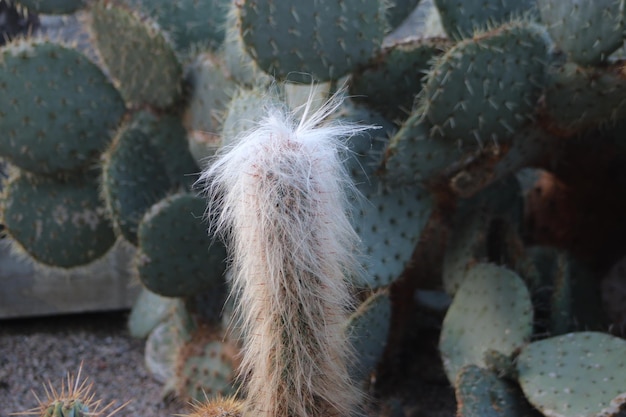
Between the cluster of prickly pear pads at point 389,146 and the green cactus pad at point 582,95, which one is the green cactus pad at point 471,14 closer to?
the cluster of prickly pear pads at point 389,146

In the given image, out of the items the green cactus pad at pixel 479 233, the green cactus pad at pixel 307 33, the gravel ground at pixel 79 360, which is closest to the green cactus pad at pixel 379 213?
the green cactus pad at pixel 307 33

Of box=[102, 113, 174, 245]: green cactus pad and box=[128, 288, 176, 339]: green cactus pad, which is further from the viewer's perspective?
box=[128, 288, 176, 339]: green cactus pad

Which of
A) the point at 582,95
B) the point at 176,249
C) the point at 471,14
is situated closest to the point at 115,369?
the point at 176,249

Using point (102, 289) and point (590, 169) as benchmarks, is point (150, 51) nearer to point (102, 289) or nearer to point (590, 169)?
point (102, 289)

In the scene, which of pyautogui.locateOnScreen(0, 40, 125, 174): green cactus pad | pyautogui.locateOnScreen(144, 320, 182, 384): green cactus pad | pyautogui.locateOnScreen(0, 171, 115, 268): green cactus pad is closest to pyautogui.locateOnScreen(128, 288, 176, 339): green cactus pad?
pyautogui.locateOnScreen(144, 320, 182, 384): green cactus pad

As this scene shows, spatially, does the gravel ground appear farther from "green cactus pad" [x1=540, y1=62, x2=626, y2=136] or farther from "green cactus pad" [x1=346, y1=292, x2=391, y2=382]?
"green cactus pad" [x1=540, y1=62, x2=626, y2=136]

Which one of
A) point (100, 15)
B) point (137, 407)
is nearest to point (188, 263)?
point (137, 407)
